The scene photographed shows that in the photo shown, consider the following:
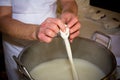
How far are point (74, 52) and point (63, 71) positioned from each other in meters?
0.11

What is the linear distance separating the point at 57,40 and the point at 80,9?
0.98 m

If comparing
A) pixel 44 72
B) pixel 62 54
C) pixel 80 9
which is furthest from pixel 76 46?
pixel 80 9

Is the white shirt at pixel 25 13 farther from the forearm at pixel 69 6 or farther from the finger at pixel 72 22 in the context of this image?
the finger at pixel 72 22

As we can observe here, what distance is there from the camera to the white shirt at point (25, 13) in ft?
3.38

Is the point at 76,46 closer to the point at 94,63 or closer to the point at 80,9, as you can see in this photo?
the point at 94,63

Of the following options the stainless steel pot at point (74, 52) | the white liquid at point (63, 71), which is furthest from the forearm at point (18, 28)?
the white liquid at point (63, 71)

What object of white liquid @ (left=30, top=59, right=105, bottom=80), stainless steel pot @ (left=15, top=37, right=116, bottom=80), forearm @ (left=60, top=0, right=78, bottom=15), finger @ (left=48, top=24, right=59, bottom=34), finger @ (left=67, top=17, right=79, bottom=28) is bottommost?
white liquid @ (left=30, top=59, right=105, bottom=80)

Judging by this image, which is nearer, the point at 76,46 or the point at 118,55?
the point at 76,46

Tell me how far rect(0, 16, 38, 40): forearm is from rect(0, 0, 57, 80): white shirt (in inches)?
3.6

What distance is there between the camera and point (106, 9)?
186 centimetres

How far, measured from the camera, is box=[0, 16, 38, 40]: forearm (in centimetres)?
82

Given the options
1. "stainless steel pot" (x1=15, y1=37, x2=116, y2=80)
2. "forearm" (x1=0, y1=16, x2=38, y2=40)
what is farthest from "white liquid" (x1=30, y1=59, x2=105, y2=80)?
"forearm" (x1=0, y1=16, x2=38, y2=40)

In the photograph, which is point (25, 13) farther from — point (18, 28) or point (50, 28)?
point (50, 28)

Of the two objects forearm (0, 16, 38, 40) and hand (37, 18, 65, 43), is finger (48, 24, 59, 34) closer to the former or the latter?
hand (37, 18, 65, 43)
